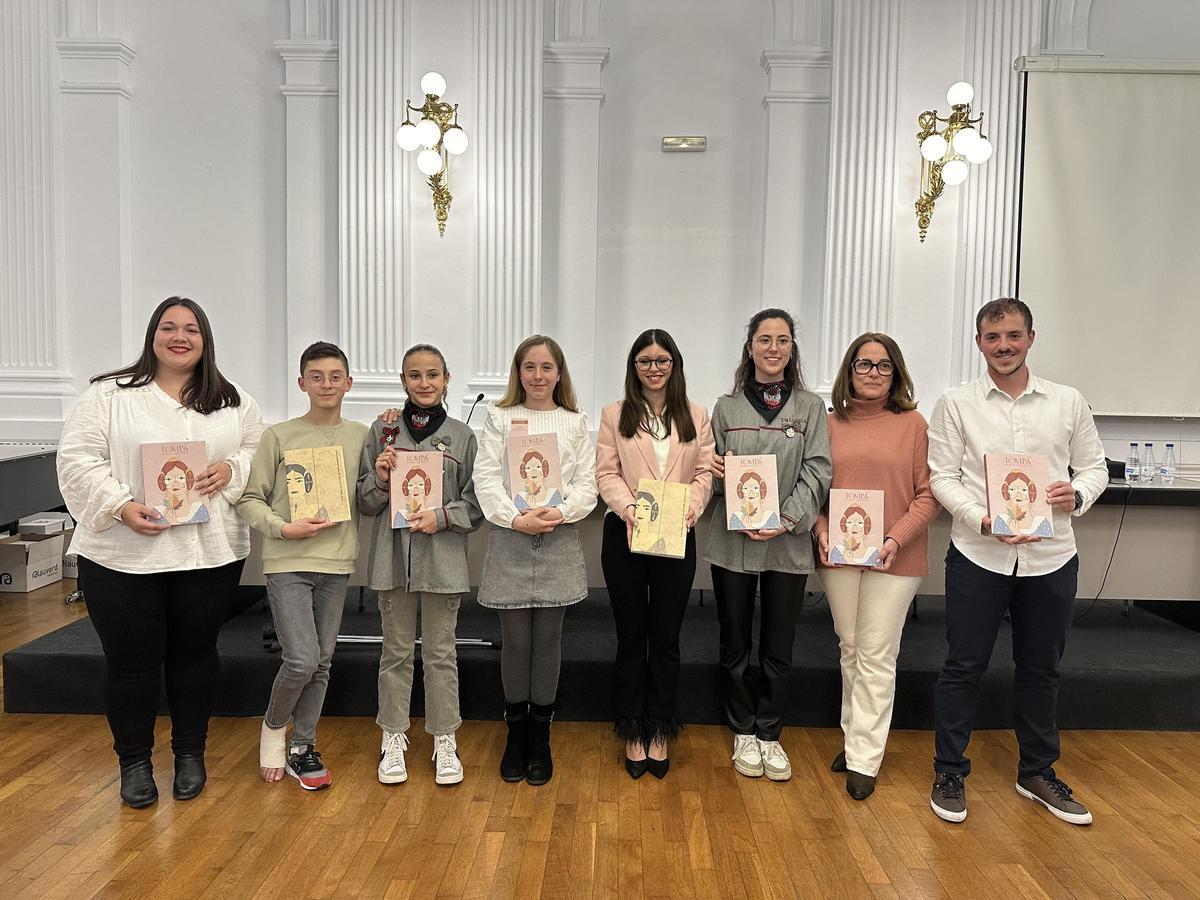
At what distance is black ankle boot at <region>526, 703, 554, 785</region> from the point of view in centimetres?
311

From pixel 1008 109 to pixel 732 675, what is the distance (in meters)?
4.70

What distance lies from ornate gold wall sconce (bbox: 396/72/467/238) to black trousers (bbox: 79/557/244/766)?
3368 millimetres

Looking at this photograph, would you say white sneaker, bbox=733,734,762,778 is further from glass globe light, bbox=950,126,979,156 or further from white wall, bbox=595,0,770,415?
glass globe light, bbox=950,126,979,156

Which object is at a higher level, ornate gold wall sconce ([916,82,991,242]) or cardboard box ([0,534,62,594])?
ornate gold wall sconce ([916,82,991,242])

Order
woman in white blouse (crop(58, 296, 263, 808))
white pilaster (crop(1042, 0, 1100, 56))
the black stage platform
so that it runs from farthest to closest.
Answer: white pilaster (crop(1042, 0, 1100, 56))
the black stage platform
woman in white blouse (crop(58, 296, 263, 808))

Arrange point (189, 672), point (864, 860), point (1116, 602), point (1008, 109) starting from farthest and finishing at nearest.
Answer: point (1008, 109) < point (1116, 602) < point (189, 672) < point (864, 860)

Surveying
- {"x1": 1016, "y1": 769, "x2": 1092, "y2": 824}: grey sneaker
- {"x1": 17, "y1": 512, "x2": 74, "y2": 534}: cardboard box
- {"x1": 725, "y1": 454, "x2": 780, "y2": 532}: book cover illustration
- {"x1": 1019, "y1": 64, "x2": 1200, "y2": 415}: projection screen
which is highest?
{"x1": 1019, "y1": 64, "x2": 1200, "y2": 415}: projection screen

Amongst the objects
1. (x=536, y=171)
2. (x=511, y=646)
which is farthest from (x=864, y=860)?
(x=536, y=171)

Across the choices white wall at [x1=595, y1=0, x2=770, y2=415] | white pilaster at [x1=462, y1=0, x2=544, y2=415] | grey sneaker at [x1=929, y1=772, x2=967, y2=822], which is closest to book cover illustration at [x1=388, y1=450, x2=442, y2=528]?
grey sneaker at [x1=929, y1=772, x2=967, y2=822]

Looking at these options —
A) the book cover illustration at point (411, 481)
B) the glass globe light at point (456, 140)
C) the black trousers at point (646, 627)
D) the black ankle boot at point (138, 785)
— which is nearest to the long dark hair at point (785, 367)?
the black trousers at point (646, 627)

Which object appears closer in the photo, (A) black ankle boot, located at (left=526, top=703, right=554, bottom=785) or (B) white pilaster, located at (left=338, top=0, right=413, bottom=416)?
(A) black ankle boot, located at (left=526, top=703, right=554, bottom=785)

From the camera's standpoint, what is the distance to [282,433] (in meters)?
3.02

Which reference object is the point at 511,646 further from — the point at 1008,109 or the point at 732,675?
the point at 1008,109

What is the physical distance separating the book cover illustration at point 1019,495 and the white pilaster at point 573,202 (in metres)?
3.57
